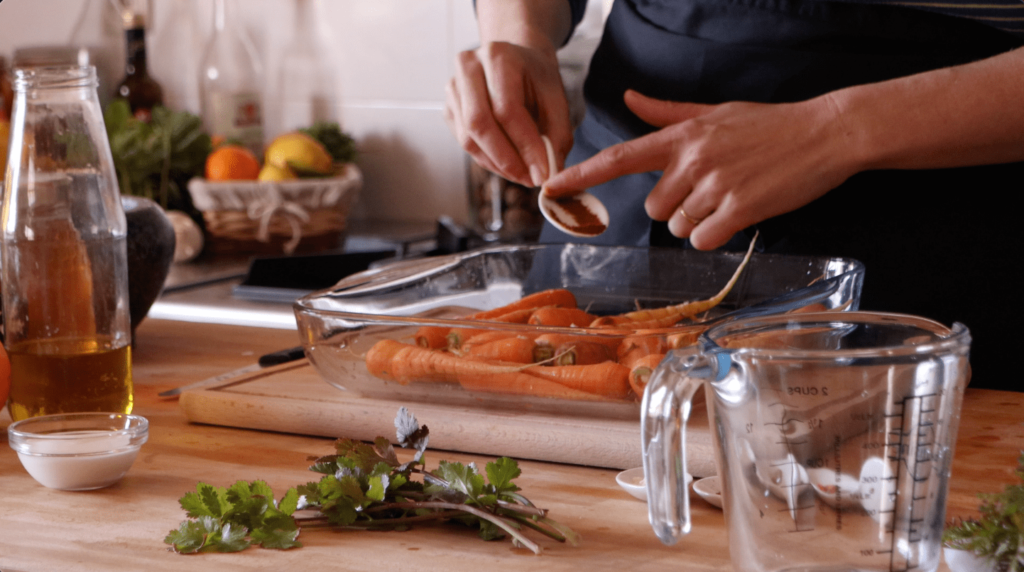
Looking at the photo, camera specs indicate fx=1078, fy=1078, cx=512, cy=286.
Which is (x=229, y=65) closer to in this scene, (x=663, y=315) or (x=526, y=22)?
(x=526, y=22)

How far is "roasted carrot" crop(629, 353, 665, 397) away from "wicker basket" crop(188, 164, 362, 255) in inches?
53.6

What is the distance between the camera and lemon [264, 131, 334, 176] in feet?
6.93

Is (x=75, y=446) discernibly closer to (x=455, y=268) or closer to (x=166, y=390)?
(x=166, y=390)

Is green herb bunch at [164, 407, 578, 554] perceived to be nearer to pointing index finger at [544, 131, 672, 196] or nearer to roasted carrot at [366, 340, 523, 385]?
roasted carrot at [366, 340, 523, 385]

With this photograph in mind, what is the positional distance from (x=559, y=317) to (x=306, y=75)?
173cm

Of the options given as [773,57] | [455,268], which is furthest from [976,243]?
[455,268]

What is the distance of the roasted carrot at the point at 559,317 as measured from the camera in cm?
96

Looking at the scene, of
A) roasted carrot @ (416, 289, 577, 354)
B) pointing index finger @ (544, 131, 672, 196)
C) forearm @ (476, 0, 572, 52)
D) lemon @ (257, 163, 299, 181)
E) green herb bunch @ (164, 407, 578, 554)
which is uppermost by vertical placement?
forearm @ (476, 0, 572, 52)

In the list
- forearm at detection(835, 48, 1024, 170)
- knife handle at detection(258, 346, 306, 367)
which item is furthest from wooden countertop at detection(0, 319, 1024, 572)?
forearm at detection(835, 48, 1024, 170)

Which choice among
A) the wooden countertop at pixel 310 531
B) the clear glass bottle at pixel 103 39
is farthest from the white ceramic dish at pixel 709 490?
the clear glass bottle at pixel 103 39

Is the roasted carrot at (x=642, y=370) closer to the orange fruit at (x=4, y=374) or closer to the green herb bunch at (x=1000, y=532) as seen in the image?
the green herb bunch at (x=1000, y=532)

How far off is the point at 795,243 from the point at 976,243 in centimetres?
18

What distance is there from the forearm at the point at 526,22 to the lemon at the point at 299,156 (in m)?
0.82

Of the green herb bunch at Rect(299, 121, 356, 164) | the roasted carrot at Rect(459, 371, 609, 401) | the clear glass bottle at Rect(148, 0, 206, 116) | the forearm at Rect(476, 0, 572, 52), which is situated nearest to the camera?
the roasted carrot at Rect(459, 371, 609, 401)
